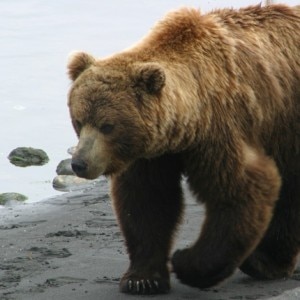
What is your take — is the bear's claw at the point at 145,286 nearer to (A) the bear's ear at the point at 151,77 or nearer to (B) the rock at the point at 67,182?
(A) the bear's ear at the point at 151,77

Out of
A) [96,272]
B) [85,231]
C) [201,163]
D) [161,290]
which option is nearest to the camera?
[201,163]

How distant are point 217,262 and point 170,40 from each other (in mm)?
1267

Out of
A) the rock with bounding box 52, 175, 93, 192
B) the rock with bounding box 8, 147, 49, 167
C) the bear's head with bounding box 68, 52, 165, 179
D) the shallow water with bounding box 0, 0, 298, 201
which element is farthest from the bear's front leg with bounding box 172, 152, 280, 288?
the rock with bounding box 8, 147, 49, 167

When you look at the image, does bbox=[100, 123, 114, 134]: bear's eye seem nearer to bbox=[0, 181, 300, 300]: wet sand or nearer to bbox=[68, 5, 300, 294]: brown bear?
bbox=[68, 5, 300, 294]: brown bear

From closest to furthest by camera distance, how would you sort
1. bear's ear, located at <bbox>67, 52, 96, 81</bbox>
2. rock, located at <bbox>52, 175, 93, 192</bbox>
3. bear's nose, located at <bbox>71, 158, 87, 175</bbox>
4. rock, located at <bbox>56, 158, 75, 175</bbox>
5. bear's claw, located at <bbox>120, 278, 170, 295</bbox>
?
bear's nose, located at <bbox>71, 158, 87, 175</bbox>
bear's ear, located at <bbox>67, 52, 96, 81</bbox>
bear's claw, located at <bbox>120, 278, 170, 295</bbox>
rock, located at <bbox>52, 175, 93, 192</bbox>
rock, located at <bbox>56, 158, 75, 175</bbox>

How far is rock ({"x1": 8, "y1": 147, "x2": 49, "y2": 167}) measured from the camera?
43.0 ft

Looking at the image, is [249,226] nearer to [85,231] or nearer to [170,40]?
[170,40]

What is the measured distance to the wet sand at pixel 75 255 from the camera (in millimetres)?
8266

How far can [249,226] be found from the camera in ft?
25.6

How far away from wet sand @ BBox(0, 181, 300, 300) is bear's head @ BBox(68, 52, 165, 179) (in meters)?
1.07

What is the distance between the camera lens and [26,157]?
43.2ft

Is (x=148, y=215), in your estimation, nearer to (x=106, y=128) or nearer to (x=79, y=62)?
(x=106, y=128)

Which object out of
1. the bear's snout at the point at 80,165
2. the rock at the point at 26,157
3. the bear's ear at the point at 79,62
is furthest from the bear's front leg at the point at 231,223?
the rock at the point at 26,157

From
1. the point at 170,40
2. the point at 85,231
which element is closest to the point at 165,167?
the point at 170,40
